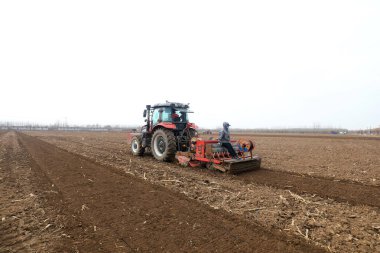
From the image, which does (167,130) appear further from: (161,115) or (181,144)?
(161,115)

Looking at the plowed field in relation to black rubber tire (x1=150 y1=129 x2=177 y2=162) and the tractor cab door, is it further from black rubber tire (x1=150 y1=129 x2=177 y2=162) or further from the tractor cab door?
the tractor cab door

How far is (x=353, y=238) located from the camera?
3.82 m

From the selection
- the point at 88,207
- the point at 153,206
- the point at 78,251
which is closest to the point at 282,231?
the point at 153,206

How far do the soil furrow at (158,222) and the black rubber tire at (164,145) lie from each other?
3.45m

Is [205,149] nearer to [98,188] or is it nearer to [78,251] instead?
[98,188]

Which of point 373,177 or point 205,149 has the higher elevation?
point 205,149

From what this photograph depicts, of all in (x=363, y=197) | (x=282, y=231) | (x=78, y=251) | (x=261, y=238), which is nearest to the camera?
(x=78, y=251)

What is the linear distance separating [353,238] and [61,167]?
333 inches

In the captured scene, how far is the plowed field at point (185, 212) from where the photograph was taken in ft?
11.9

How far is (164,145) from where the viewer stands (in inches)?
420

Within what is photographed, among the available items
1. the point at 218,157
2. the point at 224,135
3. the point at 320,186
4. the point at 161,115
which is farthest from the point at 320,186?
the point at 161,115

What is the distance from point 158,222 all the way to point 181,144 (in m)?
6.27

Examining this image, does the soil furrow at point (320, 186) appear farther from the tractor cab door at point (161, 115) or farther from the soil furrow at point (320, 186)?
the tractor cab door at point (161, 115)

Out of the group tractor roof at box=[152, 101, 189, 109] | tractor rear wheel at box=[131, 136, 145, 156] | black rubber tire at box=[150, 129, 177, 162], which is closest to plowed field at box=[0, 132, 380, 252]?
black rubber tire at box=[150, 129, 177, 162]
